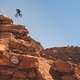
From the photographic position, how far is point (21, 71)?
40281mm

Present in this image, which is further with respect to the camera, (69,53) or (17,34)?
(69,53)

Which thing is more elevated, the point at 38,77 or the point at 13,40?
the point at 13,40

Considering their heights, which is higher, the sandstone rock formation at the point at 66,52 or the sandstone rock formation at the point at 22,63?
the sandstone rock formation at the point at 66,52

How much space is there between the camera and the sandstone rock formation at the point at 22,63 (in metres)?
40.2

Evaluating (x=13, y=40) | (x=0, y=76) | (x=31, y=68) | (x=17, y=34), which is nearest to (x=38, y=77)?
(x=31, y=68)

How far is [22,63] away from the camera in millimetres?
40500

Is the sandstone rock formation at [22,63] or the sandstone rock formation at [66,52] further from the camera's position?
the sandstone rock formation at [66,52]

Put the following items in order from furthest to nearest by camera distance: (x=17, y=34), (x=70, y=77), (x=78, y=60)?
(x=78, y=60) → (x=17, y=34) → (x=70, y=77)

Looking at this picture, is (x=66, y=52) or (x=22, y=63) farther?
(x=66, y=52)

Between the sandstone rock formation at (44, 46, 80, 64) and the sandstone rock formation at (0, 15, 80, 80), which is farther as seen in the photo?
the sandstone rock formation at (44, 46, 80, 64)

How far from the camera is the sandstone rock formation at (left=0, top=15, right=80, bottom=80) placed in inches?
1582

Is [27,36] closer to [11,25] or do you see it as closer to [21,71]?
[11,25]

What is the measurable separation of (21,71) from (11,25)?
15.6 m

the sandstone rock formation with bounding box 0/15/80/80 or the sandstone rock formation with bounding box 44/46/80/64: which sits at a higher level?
the sandstone rock formation with bounding box 44/46/80/64
